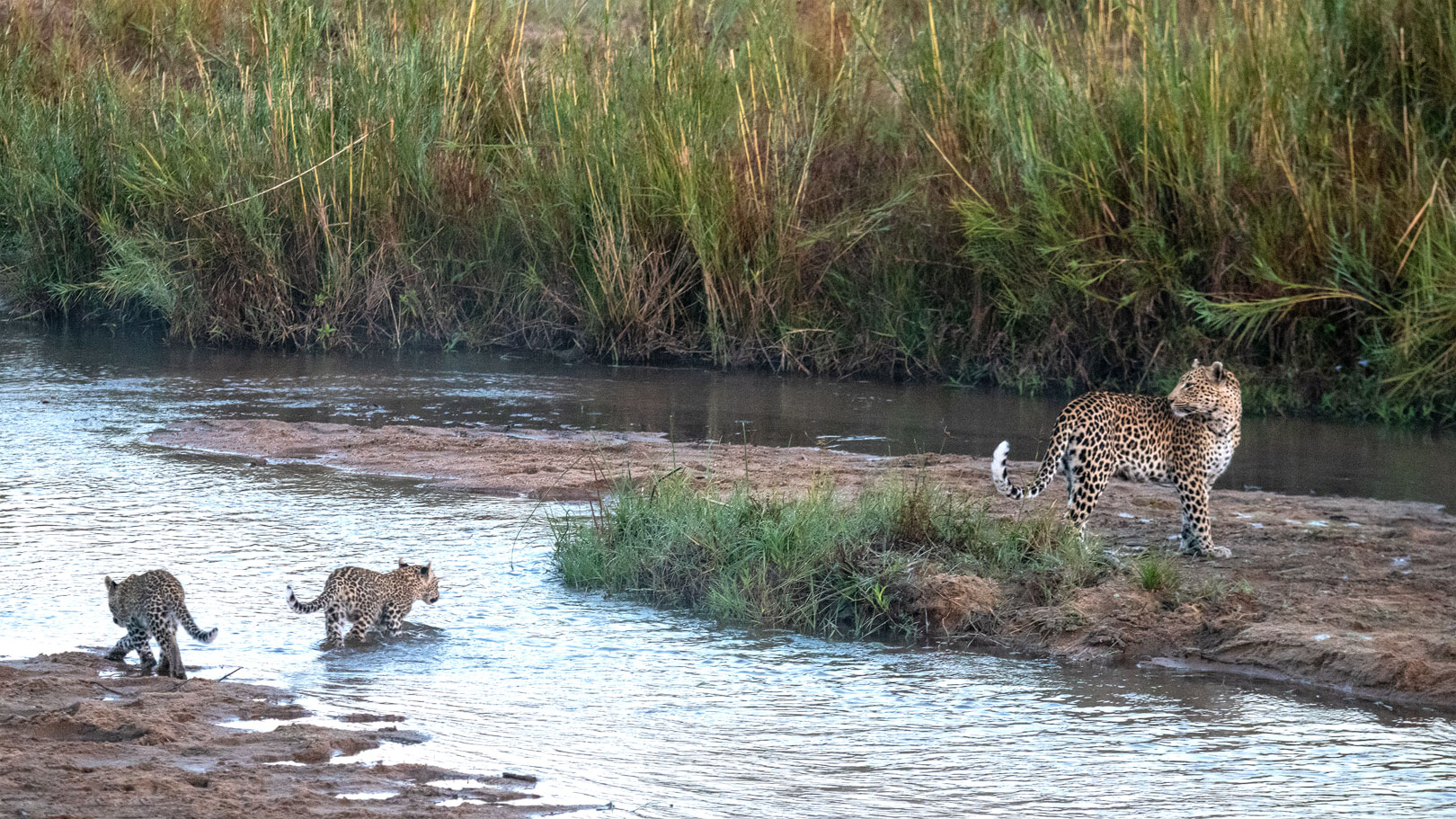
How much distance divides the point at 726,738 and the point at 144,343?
1132 cm

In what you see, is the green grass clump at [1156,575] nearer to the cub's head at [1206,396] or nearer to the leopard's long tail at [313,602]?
the cub's head at [1206,396]

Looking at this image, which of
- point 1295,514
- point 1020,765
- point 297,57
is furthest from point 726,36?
point 1020,765

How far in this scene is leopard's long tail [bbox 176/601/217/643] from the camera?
208 inches

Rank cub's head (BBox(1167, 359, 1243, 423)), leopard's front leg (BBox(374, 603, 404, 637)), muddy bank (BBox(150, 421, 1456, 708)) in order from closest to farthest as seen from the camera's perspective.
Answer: muddy bank (BBox(150, 421, 1456, 708)) < leopard's front leg (BBox(374, 603, 404, 637)) < cub's head (BBox(1167, 359, 1243, 423))

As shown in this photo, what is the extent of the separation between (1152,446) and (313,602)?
12.5 feet

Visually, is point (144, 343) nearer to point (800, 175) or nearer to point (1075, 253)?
point (800, 175)

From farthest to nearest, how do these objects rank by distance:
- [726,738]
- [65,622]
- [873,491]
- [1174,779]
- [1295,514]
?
[1295,514] → [873,491] → [65,622] → [726,738] → [1174,779]

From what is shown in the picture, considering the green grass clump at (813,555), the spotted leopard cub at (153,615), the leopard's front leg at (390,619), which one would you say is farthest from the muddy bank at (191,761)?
the green grass clump at (813,555)

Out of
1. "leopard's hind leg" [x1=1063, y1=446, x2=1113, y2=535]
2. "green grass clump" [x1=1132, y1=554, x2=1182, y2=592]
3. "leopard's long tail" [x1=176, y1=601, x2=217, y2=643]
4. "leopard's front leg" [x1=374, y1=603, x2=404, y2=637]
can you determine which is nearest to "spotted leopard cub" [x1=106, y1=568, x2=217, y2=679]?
"leopard's long tail" [x1=176, y1=601, x2=217, y2=643]

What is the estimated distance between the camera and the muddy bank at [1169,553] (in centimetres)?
552

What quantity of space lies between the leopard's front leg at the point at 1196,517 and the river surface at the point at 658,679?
59.8 inches

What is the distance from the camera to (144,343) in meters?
14.5

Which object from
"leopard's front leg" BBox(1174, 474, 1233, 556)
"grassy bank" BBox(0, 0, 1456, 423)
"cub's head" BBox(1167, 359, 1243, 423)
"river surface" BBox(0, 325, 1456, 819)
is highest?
"grassy bank" BBox(0, 0, 1456, 423)

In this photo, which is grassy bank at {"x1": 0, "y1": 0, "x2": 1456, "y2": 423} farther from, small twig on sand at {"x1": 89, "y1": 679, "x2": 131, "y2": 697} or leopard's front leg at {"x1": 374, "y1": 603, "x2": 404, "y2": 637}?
small twig on sand at {"x1": 89, "y1": 679, "x2": 131, "y2": 697}
